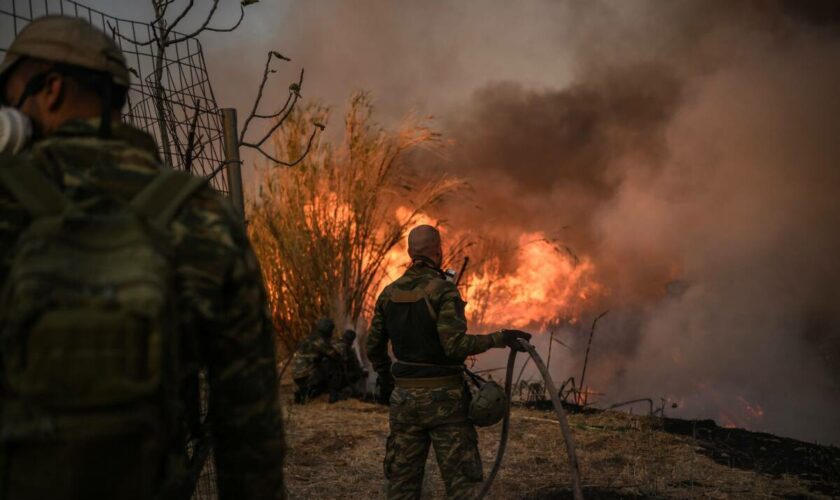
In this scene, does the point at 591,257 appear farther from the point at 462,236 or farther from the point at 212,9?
the point at 212,9

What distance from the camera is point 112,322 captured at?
1284mm

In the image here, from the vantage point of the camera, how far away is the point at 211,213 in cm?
153

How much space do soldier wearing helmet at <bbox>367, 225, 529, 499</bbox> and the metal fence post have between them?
1.22m

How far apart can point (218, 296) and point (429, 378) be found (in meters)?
2.92

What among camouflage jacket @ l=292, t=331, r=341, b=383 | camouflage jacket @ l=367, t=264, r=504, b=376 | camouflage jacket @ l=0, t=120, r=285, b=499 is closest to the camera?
camouflage jacket @ l=0, t=120, r=285, b=499

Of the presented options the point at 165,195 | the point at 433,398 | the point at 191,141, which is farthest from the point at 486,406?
the point at 165,195

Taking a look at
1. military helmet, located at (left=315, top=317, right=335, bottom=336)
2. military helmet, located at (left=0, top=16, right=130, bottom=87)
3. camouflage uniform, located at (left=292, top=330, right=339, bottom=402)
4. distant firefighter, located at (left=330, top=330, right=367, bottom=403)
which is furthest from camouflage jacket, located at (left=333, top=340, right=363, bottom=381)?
military helmet, located at (left=0, top=16, right=130, bottom=87)

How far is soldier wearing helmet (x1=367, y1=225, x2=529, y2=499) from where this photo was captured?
13.9ft

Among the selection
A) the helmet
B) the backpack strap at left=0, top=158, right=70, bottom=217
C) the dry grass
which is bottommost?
the dry grass

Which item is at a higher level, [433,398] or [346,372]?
[346,372]

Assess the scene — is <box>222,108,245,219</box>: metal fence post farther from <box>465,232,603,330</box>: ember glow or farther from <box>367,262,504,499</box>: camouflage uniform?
<box>465,232,603,330</box>: ember glow

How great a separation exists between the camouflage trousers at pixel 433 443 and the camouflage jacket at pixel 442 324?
0.52 ft

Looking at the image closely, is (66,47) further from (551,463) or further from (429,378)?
(551,463)

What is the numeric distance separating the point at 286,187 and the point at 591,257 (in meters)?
11.9
